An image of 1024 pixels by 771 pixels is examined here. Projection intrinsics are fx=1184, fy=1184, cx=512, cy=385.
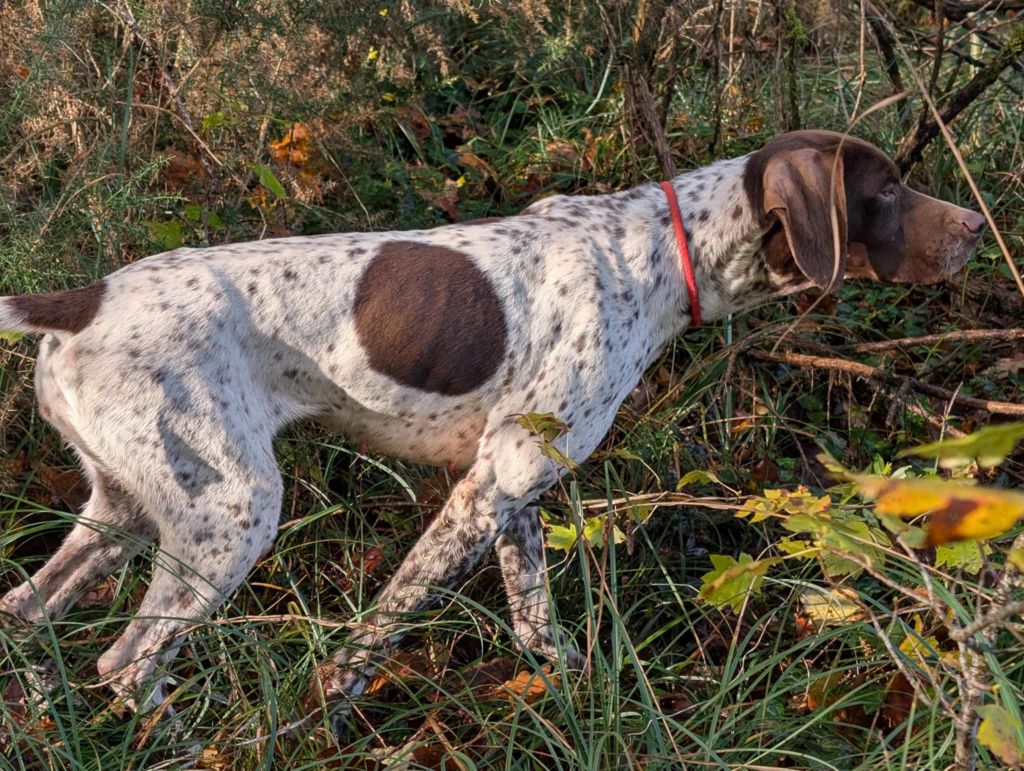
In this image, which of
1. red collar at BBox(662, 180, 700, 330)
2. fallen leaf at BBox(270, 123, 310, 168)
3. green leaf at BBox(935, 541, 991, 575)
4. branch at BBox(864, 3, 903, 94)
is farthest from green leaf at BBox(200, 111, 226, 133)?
green leaf at BBox(935, 541, 991, 575)

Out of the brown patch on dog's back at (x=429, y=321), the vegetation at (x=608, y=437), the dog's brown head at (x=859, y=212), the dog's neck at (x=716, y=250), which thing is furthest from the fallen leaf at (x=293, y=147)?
the dog's brown head at (x=859, y=212)

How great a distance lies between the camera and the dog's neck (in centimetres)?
352

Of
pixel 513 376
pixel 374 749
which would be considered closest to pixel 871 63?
pixel 513 376

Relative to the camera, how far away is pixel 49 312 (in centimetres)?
295

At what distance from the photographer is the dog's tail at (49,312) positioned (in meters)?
2.92

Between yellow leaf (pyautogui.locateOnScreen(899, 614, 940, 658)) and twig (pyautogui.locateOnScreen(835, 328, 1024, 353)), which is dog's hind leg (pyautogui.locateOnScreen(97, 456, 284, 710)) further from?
twig (pyautogui.locateOnScreen(835, 328, 1024, 353))

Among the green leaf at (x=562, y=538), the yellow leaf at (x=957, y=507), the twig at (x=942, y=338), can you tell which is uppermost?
the yellow leaf at (x=957, y=507)

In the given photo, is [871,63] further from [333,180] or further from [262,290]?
[262,290]

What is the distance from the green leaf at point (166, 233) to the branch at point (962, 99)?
8.64ft

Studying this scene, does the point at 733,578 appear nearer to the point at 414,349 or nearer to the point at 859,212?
the point at 414,349

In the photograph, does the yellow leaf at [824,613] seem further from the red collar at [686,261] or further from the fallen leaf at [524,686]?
the red collar at [686,261]

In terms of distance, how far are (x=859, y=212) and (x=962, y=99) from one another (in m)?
1.24

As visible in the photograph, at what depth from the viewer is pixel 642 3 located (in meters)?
4.50

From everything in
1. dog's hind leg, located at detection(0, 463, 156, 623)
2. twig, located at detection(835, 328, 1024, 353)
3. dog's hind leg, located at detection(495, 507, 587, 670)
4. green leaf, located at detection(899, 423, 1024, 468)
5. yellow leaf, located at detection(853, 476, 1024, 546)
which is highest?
green leaf, located at detection(899, 423, 1024, 468)
